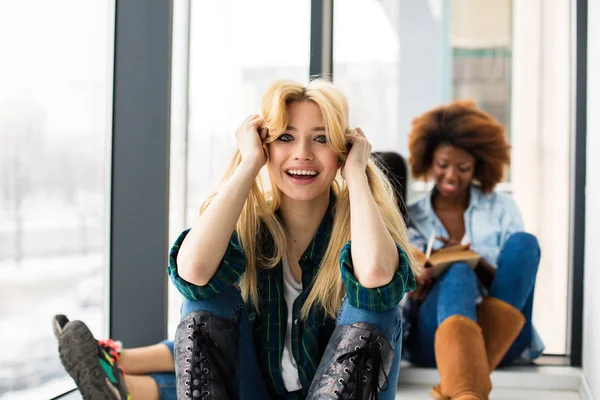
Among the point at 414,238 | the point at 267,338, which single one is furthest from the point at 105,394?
the point at 414,238

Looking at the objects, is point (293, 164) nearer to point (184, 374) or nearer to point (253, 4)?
point (184, 374)

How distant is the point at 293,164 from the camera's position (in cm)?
160

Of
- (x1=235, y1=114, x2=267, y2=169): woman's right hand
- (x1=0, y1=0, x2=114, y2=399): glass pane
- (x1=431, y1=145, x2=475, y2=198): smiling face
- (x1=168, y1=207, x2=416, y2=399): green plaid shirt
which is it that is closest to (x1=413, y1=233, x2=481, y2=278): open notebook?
(x1=431, y1=145, x2=475, y2=198): smiling face

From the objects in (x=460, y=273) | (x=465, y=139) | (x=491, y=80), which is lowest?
(x=460, y=273)

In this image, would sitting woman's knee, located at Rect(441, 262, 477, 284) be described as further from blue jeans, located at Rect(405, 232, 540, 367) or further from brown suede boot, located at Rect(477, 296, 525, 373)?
brown suede boot, located at Rect(477, 296, 525, 373)

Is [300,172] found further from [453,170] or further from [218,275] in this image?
[453,170]

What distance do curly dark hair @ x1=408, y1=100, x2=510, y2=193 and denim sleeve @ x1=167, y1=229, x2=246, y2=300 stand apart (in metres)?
1.36

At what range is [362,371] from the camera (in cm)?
131

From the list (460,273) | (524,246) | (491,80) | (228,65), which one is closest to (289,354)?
(460,273)

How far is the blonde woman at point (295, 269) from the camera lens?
1.34m

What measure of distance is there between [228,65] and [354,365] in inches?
75.6

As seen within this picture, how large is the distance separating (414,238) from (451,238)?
177mm

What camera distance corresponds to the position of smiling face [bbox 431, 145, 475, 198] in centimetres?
254

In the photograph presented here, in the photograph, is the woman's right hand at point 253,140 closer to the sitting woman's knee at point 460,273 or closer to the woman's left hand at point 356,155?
the woman's left hand at point 356,155
